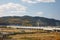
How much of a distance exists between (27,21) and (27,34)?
88 centimetres

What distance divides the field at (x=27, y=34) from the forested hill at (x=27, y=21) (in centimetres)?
46

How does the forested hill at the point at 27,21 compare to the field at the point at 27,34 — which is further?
the forested hill at the point at 27,21

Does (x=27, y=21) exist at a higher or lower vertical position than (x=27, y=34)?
higher

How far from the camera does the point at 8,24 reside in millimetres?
10164

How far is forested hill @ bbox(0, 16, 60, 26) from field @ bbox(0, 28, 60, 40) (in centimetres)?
46

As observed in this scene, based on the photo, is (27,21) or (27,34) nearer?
(27,34)

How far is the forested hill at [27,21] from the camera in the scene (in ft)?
33.5

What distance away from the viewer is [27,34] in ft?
31.7

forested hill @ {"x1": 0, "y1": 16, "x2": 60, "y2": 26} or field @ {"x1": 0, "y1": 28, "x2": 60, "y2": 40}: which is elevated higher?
forested hill @ {"x1": 0, "y1": 16, "x2": 60, "y2": 26}

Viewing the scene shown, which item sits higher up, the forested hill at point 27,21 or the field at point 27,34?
the forested hill at point 27,21

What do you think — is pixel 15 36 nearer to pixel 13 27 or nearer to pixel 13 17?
pixel 13 27

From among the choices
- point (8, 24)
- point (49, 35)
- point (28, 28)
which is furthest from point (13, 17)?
point (49, 35)

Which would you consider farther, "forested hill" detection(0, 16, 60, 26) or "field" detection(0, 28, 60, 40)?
"forested hill" detection(0, 16, 60, 26)

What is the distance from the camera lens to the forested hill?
33.5ft
